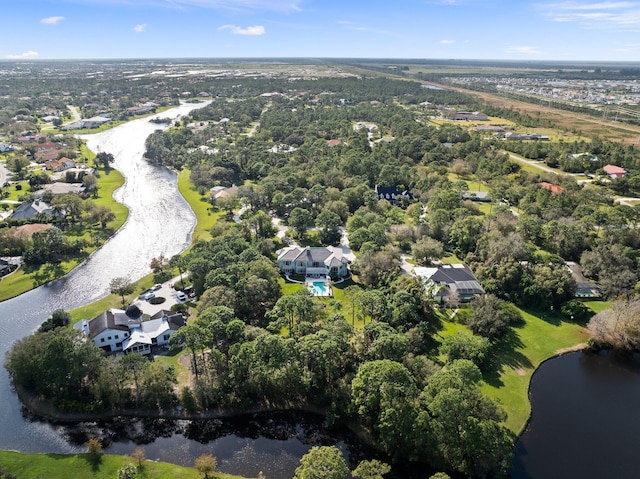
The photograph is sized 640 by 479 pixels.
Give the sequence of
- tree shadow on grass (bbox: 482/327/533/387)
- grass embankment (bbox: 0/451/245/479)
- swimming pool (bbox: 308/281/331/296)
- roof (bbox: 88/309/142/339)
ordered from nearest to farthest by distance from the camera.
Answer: grass embankment (bbox: 0/451/245/479) → tree shadow on grass (bbox: 482/327/533/387) → roof (bbox: 88/309/142/339) → swimming pool (bbox: 308/281/331/296)

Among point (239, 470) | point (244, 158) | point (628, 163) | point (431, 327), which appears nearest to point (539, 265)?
point (431, 327)

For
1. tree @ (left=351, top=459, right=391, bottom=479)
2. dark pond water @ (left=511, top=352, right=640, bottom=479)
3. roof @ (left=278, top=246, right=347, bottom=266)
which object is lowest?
dark pond water @ (left=511, top=352, right=640, bottom=479)

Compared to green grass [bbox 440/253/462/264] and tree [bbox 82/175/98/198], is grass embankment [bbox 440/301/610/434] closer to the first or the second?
green grass [bbox 440/253/462/264]

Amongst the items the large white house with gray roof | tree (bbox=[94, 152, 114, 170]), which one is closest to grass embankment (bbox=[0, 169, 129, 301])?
the large white house with gray roof

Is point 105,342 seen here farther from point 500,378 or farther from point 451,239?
point 451,239

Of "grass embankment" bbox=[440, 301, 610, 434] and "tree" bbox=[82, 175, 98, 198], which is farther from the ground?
"tree" bbox=[82, 175, 98, 198]

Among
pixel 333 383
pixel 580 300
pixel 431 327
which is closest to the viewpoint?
pixel 333 383

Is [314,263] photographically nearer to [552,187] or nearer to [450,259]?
[450,259]

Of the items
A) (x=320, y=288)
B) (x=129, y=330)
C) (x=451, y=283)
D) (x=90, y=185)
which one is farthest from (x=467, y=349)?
(x=90, y=185)
